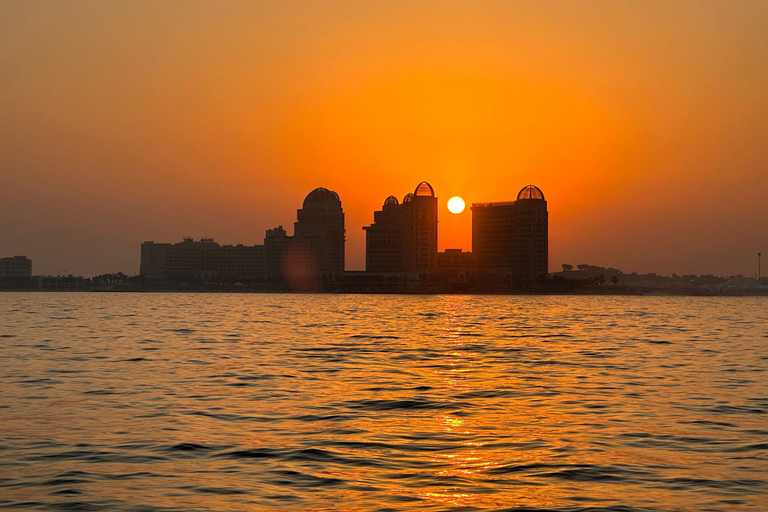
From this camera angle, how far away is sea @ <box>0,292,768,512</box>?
1845 cm

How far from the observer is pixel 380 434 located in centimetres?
2583

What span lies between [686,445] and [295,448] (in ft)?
34.5

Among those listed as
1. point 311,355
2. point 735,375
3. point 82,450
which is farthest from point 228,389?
point 735,375

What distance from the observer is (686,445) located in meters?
24.2

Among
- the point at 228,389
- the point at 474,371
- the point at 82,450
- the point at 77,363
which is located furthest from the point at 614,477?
the point at 77,363

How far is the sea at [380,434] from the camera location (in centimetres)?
1845

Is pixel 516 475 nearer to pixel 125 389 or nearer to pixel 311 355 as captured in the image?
pixel 125 389

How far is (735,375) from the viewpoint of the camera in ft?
143

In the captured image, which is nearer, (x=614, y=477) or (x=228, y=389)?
(x=614, y=477)

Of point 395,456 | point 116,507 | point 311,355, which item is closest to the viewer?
point 116,507

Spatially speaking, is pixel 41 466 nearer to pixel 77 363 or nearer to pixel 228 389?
pixel 228 389

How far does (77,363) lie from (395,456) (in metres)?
30.3

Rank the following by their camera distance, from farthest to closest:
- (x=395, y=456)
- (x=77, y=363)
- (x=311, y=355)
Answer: (x=311, y=355), (x=77, y=363), (x=395, y=456)

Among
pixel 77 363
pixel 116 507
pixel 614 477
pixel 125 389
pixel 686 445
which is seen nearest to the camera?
pixel 116 507
